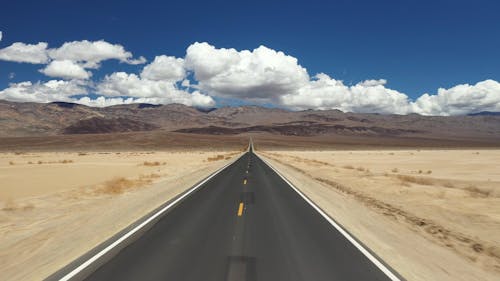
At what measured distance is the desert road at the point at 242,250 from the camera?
23.1 ft

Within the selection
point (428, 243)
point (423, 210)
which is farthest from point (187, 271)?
point (423, 210)

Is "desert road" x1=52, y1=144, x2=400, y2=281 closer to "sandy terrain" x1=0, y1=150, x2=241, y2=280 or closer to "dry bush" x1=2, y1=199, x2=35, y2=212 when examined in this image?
"sandy terrain" x1=0, y1=150, x2=241, y2=280

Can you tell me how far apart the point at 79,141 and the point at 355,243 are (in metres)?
136

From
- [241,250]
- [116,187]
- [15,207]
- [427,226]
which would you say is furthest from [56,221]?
[427,226]

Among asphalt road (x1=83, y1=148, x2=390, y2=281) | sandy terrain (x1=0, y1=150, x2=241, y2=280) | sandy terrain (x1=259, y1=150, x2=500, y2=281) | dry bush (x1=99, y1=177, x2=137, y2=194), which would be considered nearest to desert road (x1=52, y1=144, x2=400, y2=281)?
asphalt road (x1=83, y1=148, x2=390, y2=281)

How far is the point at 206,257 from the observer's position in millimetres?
8039

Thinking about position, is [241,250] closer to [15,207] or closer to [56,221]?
[56,221]

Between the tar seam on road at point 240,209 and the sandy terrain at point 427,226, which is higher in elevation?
the tar seam on road at point 240,209

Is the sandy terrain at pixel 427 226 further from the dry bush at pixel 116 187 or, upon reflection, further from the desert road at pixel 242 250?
the dry bush at pixel 116 187

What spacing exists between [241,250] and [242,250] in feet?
0.07

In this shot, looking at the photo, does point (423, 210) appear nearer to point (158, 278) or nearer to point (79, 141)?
point (158, 278)

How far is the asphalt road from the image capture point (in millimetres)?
7043

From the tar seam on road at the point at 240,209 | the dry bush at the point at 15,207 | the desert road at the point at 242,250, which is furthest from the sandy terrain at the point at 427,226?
the dry bush at the point at 15,207

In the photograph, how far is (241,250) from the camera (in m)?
8.60
